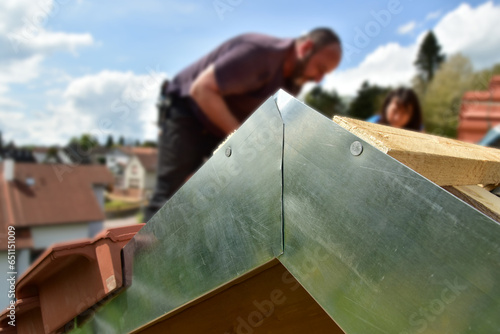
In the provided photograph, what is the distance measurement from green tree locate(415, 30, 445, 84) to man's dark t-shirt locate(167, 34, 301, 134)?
33.2m

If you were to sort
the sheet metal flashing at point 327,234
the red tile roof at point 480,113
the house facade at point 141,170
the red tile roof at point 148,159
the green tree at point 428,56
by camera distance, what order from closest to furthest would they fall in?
1. the sheet metal flashing at point 327,234
2. the red tile roof at point 480,113
3. the red tile roof at point 148,159
4. the house facade at point 141,170
5. the green tree at point 428,56

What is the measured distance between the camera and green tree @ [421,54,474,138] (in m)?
17.5

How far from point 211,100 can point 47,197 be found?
1341cm

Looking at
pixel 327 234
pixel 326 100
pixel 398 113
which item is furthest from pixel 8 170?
pixel 326 100

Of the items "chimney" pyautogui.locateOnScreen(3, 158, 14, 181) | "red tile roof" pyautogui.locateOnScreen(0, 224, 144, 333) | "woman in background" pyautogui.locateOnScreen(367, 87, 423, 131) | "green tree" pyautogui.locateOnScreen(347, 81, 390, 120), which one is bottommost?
"red tile roof" pyautogui.locateOnScreen(0, 224, 144, 333)

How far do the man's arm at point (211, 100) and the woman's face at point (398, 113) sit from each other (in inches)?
62.9

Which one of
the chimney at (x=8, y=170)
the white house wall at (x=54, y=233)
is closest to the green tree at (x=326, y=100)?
the white house wall at (x=54, y=233)

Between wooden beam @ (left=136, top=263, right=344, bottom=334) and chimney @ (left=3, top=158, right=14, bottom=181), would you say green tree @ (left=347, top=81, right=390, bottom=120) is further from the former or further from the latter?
wooden beam @ (left=136, top=263, right=344, bottom=334)

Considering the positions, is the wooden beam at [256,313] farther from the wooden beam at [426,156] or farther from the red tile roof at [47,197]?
the red tile roof at [47,197]

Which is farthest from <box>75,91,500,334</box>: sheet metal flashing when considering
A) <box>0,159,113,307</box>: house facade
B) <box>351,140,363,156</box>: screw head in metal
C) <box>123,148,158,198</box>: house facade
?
<box>123,148,158,198</box>: house facade

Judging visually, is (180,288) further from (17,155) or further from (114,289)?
(17,155)

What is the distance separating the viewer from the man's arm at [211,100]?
286cm

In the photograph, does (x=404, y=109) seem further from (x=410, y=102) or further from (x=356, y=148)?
(x=356, y=148)

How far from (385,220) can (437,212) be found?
0.06 metres
